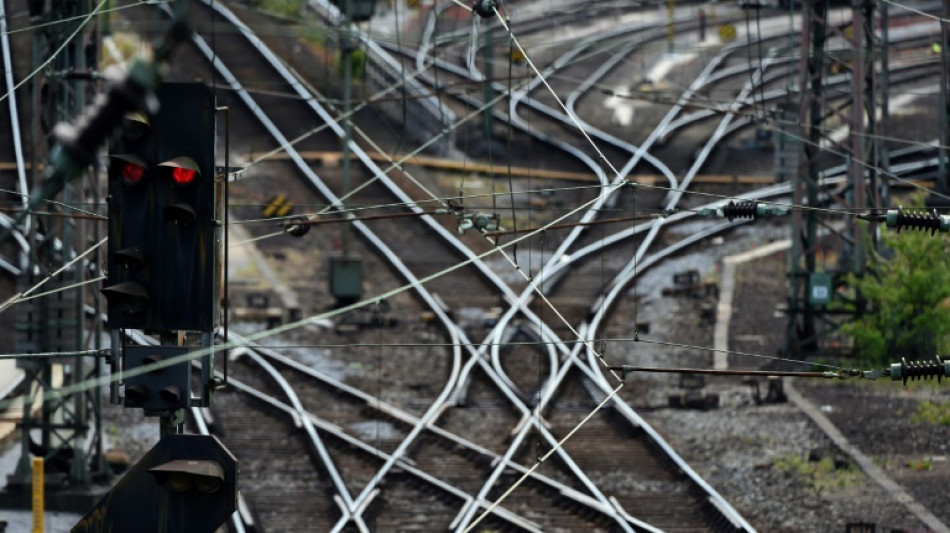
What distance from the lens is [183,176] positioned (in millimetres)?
11516

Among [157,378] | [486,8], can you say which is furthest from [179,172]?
[486,8]

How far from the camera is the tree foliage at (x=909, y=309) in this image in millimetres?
32062

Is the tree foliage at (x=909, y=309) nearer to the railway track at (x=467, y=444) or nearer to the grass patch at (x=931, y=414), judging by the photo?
the grass patch at (x=931, y=414)

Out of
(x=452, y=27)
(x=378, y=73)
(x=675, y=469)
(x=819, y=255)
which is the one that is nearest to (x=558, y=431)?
(x=675, y=469)

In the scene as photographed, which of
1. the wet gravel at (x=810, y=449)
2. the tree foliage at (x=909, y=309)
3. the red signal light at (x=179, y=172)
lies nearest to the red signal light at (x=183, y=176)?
the red signal light at (x=179, y=172)

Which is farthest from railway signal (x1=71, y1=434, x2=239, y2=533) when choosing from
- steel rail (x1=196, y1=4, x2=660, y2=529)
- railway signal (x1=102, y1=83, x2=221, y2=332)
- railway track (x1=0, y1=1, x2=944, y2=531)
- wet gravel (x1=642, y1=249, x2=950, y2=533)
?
wet gravel (x1=642, y1=249, x2=950, y2=533)

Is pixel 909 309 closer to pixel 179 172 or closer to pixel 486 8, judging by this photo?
pixel 486 8

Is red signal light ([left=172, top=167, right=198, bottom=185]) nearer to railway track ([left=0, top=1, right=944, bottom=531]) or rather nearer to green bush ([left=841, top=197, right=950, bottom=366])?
railway track ([left=0, top=1, right=944, bottom=531])

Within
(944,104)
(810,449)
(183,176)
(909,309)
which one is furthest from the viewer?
(944,104)

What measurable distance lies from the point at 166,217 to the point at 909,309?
22.3 meters

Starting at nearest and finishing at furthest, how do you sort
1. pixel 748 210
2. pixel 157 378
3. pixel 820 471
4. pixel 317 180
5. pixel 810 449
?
1. pixel 157 378
2. pixel 748 210
3. pixel 820 471
4. pixel 810 449
5. pixel 317 180

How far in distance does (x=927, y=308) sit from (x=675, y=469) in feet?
23.5

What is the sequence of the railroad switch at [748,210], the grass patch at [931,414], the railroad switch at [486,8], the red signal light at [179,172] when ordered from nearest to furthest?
the red signal light at [179,172] → the railroad switch at [748,210] → the railroad switch at [486,8] → the grass patch at [931,414]

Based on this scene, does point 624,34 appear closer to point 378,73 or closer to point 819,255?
point 378,73
